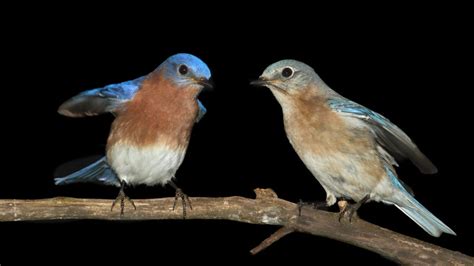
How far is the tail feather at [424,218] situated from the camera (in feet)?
19.0

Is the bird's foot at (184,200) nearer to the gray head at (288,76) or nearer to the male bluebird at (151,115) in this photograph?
the male bluebird at (151,115)

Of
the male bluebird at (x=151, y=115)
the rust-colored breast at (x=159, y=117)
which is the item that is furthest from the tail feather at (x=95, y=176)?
the rust-colored breast at (x=159, y=117)

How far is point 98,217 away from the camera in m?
5.22

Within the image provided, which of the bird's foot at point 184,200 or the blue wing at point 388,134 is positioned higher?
the blue wing at point 388,134

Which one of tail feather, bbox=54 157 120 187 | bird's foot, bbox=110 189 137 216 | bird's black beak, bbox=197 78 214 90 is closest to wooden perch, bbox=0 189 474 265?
bird's foot, bbox=110 189 137 216

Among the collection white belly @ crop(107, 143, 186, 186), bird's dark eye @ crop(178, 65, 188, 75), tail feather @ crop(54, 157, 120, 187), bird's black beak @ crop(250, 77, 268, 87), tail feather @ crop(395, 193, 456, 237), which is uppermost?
bird's dark eye @ crop(178, 65, 188, 75)

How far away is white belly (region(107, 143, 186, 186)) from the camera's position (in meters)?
5.39

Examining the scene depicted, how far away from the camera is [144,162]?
542 cm

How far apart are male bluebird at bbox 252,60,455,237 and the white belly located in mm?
891

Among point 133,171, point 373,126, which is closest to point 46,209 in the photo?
point 133,171

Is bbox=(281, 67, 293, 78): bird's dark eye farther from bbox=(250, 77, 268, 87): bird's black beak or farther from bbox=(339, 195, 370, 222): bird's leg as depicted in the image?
bbox=(339, 195, 370, 222): bird's leg

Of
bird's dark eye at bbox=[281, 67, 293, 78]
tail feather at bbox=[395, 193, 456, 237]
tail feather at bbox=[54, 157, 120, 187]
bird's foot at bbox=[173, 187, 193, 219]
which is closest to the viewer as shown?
bird's foot at bbox=[173, 187, 193, 219]

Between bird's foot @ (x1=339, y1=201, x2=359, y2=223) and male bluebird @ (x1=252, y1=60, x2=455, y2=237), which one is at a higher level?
male bluebird @ (x1=252, y1=60, x2=455, y2=237)

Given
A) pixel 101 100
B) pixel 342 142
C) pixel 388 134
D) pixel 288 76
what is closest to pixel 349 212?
pixel 342 142
